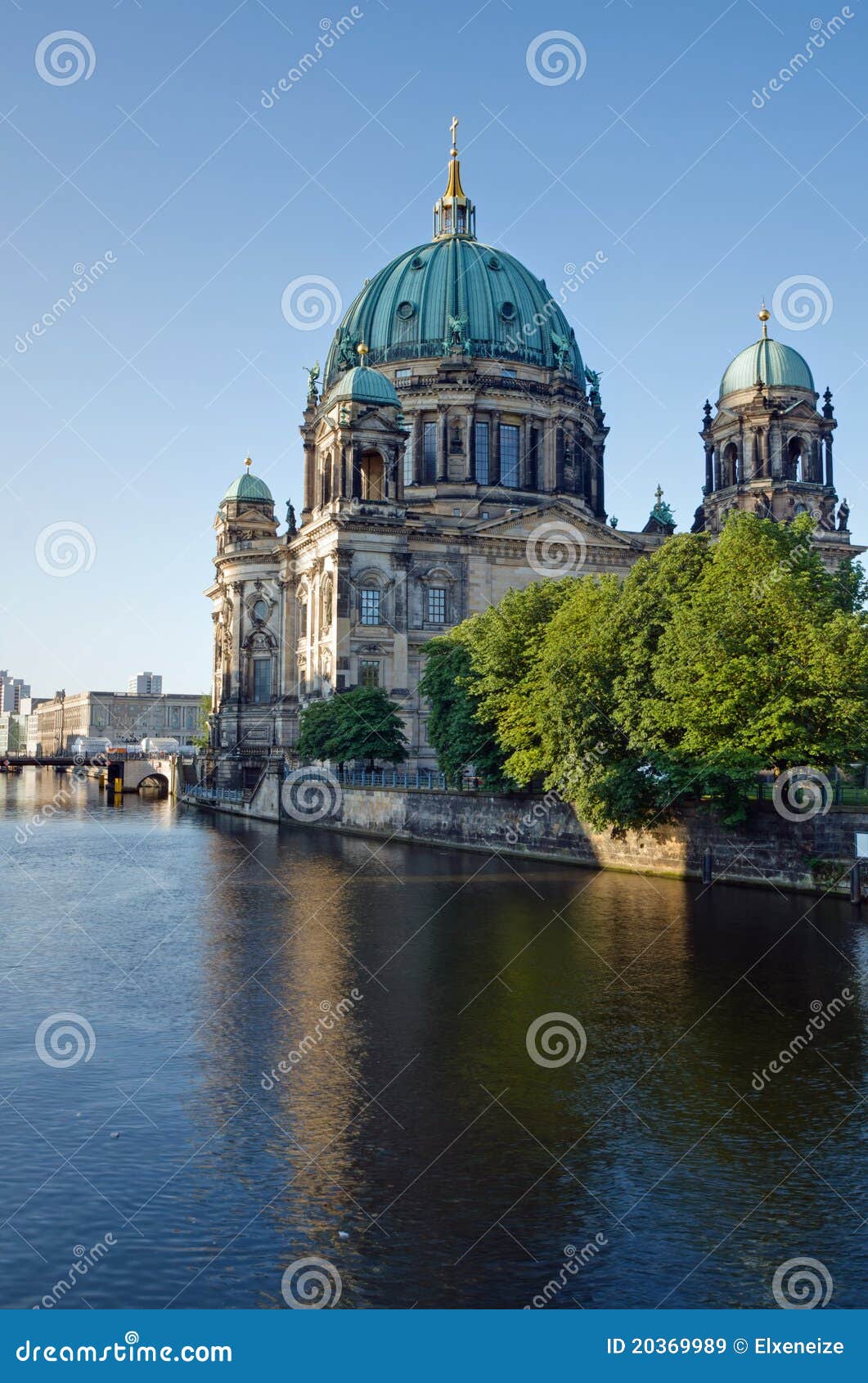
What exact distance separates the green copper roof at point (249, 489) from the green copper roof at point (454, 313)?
13.5 metres

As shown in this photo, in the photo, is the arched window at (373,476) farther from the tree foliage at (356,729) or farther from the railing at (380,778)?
the railing at (380,778)

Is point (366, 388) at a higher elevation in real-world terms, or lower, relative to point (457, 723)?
higher

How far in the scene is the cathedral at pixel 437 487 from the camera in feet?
299

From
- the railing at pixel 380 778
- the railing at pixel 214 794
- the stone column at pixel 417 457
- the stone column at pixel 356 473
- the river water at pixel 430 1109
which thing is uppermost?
the stone column at pixel 417 457

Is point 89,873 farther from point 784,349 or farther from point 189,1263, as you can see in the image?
point 784,349

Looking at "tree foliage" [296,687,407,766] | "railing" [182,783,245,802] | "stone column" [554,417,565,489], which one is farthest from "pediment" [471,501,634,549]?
"railing" [182,783,245,802]

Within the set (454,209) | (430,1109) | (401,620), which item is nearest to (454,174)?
(454,209)

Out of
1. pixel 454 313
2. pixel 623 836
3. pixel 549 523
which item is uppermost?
pixel 454 313

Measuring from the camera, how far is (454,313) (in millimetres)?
104750

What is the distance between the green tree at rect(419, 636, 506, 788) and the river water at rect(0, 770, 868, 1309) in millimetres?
24018

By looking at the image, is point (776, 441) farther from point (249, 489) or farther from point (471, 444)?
point (249, 489)

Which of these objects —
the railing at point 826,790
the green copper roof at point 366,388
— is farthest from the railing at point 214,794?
the railing at point 826,790

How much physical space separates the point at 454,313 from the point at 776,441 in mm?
30315
